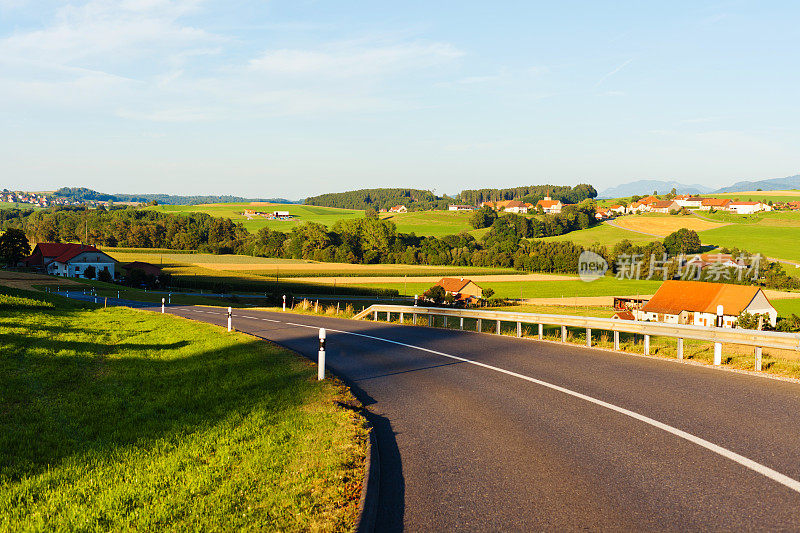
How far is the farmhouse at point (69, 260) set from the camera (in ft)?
277

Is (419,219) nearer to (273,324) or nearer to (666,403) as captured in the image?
(273,324)

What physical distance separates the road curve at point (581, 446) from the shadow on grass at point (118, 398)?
73.6 inches

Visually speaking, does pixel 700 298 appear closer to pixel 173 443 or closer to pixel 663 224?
pixel 173 443

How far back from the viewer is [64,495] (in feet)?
17.3

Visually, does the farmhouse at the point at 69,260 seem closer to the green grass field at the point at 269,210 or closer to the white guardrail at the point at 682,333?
the green grass field at the point at 269,210

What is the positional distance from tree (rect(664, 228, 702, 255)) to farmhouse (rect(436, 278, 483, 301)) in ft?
151

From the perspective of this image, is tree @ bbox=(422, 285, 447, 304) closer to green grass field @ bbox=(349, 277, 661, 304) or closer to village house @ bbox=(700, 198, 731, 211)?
green grass field @ bbox=(349, 277, 661, 304)

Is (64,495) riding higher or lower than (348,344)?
higher

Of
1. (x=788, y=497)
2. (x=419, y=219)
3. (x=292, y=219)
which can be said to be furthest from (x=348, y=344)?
(x=292, y=219)

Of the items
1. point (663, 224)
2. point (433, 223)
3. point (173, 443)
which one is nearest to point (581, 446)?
point (173, 443)

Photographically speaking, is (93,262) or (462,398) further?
(93,262)

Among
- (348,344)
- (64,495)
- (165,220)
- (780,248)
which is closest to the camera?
(64,495)

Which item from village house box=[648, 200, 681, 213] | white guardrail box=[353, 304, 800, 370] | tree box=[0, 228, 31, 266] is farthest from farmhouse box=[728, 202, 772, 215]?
tree box=[0, 228, 31, 266]

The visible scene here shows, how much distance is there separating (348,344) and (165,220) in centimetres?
12741
